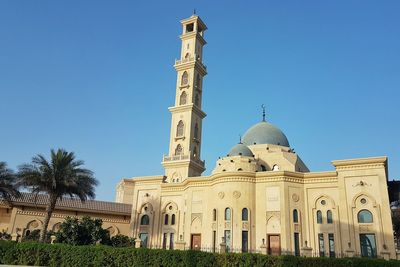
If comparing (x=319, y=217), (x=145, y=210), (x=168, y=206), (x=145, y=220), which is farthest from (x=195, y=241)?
(x=319, y=217)

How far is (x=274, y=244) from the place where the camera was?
33562mm

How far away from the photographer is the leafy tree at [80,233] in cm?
2903

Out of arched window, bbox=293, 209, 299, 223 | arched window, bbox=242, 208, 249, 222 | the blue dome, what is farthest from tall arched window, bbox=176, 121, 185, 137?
arched window, bbox=293, 209, 299, 223

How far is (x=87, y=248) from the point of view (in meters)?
23.2

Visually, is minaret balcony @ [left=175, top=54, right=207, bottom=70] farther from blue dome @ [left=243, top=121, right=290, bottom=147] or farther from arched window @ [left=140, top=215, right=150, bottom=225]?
arched window @ [left=140, top=215, right=150, bottom=225]

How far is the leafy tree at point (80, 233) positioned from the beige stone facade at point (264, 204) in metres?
A: 7.12

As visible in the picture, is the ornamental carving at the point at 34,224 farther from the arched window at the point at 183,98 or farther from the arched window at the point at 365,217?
the arched window at the point at 365,217

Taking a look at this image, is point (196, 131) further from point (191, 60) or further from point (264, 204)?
point (264, 204)

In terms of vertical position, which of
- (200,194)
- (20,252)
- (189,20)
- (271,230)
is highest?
(189,20)

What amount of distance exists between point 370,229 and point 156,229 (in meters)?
21.5

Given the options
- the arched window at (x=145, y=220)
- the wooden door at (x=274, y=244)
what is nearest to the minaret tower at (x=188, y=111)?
the arched window at (x=145, y=220)

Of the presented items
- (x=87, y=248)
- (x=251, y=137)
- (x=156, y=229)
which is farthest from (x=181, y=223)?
(x=87, y=248)

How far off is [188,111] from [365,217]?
22754 millimetres

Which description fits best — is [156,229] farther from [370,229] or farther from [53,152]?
[370,229]
